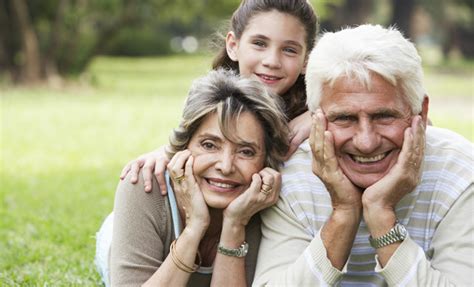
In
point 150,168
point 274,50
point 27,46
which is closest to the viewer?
point 150,168

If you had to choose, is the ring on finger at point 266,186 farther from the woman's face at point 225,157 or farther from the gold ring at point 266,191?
the woman's face at point 225,157

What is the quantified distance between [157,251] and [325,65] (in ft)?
4.03

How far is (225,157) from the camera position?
11.7ft

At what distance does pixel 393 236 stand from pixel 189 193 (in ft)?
3.22

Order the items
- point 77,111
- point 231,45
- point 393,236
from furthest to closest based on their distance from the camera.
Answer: point 77,111 → point 231,45 → point 393,236

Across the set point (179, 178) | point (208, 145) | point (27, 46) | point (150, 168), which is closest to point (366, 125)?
point (208, 145)

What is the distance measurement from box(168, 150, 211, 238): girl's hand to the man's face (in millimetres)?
695

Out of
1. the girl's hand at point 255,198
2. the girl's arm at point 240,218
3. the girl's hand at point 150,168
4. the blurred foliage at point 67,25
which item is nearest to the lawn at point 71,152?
the blurred foliage at point 67,25

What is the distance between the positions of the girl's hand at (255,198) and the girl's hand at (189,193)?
0.39 feet

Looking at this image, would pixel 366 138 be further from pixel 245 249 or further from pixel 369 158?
pixel 245 249

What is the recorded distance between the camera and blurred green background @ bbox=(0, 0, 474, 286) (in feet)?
21.0

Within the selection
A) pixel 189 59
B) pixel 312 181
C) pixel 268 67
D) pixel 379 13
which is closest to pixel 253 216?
pixel 312 181

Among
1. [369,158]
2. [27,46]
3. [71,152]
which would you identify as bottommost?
[27,46]

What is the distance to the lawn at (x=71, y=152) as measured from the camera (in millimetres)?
5867
